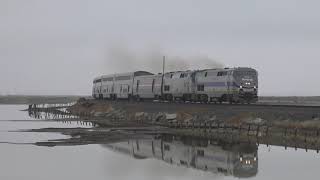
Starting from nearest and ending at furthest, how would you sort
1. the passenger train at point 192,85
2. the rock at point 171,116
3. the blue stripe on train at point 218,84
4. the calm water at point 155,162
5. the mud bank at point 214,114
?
the calm water at point 155,162 < the mud bank at point 214,114 < the rock at point 171,116 < the blue stripe on train at point 218,84 < the passenger train at point 192,85

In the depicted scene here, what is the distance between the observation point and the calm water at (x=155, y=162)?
84.5 feet

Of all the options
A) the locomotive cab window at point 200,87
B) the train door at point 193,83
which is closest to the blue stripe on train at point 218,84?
the locomotive cab window at point 200,87

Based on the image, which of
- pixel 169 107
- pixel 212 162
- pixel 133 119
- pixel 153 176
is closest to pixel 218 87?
pixel 169 107

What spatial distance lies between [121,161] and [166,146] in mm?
7774

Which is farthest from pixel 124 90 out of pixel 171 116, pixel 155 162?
pixel 155 162

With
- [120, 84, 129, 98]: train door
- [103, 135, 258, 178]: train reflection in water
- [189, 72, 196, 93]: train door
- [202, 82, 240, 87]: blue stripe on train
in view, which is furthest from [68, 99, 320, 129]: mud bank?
[120, 84, 129, 98]: train door

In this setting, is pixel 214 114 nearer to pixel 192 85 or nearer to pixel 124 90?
pixel 192 85

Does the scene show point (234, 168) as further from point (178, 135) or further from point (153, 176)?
point (178, 135)

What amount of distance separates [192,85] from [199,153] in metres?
34.7

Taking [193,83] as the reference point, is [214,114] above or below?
below

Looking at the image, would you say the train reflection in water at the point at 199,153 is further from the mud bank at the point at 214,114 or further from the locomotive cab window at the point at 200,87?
the locomotive cab window at the point at 200,87

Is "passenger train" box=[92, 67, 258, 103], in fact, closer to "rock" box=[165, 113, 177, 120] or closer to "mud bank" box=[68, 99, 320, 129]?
"mud bank" box=[68, 99, 320, 129]

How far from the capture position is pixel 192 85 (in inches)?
2682

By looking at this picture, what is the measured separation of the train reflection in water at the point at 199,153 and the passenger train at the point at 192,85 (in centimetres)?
1802
